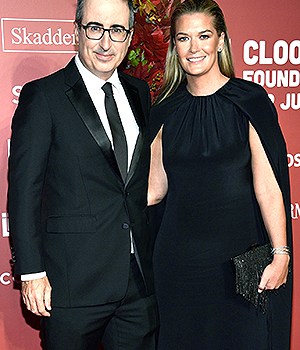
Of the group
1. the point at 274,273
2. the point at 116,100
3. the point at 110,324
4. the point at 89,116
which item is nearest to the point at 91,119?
the point at 89,116

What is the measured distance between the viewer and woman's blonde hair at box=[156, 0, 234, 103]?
6.91 feet

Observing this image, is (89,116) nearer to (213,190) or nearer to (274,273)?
(213,190)

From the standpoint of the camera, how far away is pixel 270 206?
7.08 ft

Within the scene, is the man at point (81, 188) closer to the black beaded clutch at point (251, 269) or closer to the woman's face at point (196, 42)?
the woman's face at point (196, 42)

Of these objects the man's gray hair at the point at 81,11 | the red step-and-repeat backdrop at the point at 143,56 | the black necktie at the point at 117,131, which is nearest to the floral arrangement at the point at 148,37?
the red step-and-repeat backdrop at the point at 143,56

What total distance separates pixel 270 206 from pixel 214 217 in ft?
0.70

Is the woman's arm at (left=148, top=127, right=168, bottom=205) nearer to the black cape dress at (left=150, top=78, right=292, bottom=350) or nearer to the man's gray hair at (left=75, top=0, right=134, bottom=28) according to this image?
the black cape dress at (left=150, top=78, right=292, bottom=350)

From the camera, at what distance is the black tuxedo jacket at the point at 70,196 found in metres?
1.77

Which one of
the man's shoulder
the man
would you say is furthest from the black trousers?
the man's shoulder

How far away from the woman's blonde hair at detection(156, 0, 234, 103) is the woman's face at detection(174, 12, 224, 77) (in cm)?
2

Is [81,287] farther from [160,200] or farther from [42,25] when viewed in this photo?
[42,25]

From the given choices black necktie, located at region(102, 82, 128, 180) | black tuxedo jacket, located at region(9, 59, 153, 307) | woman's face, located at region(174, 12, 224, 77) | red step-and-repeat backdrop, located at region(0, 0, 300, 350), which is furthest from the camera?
red step-and-repeat backdrop, located at region(0, 0, 300, 350)

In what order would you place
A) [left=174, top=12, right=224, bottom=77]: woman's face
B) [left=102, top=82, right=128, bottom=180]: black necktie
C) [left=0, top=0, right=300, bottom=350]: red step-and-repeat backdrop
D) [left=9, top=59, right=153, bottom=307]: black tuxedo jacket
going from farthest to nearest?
[left=0, top=0, right=300, bottom=350]: red step-and-repeat backdrop → [left=174, top=12, right=224, bottom=77]: woman's face → [left=102, top=82, right=128, bottom=180]: black necktie → [left=9, top=59, right=153, bottom=307]: black tuxedo jacket

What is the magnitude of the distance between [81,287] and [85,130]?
52 cm
